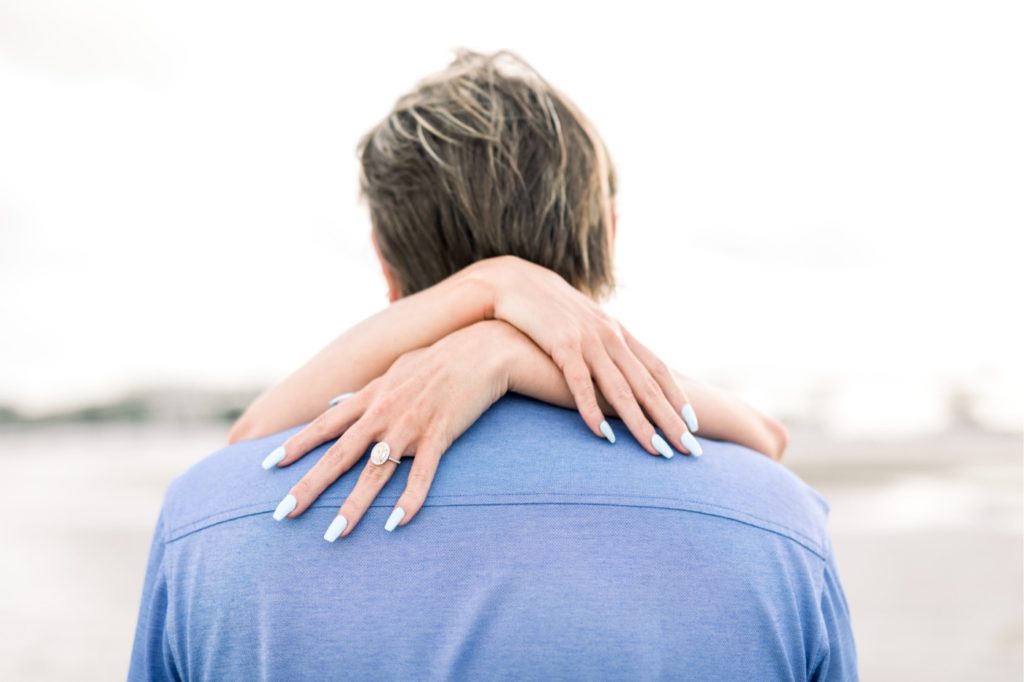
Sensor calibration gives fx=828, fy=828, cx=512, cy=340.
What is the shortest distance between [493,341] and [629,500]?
32 cm

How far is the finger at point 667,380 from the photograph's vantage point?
1267mm

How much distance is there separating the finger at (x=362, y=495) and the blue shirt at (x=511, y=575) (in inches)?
0.6

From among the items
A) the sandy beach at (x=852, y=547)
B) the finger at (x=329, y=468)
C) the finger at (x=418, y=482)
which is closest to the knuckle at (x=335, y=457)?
the finger at (x=329, y=468)

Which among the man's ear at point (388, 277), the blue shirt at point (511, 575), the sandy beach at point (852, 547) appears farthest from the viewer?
the sandy beach at point (852, 547)

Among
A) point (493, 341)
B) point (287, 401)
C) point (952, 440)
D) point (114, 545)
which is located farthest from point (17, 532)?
point (952, 440)

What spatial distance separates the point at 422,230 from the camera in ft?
4.70

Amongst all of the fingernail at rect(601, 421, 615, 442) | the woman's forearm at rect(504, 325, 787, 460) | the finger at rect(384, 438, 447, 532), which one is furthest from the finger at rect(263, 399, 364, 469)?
the fingernail at rect(601, 421, 615, 442)

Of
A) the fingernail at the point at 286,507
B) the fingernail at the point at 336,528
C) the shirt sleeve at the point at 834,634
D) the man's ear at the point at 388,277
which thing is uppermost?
the man's ear at the point at 388,277

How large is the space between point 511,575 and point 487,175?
2.14 ft

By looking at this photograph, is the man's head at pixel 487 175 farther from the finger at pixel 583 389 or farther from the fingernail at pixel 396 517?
the fingernail at pixel 396 517

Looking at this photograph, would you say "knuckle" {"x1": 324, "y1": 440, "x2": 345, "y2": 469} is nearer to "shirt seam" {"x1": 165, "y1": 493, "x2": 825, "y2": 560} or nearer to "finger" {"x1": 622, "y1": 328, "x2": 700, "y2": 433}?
"shirt seam" {"x1": 165, "y1": 493, "x2": 825, "y2": 560}

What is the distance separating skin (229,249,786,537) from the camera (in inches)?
43.8

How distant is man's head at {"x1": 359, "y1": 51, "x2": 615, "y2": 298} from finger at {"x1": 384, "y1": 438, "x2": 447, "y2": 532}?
439mm

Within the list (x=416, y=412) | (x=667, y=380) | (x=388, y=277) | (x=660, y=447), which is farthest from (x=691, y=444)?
(x=388, y=277)
